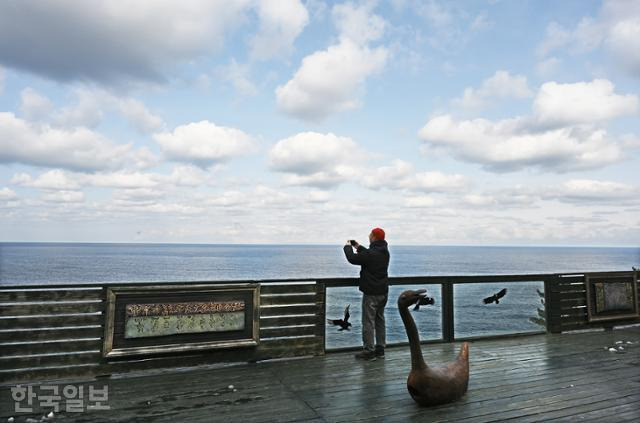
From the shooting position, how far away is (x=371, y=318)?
6828mm

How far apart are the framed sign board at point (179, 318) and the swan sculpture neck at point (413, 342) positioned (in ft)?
9.41

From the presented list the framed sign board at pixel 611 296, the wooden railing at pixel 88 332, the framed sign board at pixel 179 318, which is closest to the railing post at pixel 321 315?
the wooden railing at pixel 88 332

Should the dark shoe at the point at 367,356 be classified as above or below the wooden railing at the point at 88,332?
below

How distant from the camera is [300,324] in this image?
717cm

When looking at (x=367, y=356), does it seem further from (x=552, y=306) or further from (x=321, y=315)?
(x=552, y=306)

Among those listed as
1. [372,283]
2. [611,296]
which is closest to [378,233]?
[372,283]

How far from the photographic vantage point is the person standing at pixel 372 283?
668 cm

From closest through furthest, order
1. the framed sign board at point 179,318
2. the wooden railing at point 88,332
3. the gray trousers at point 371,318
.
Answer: the wooden railing at point 88,332
the framed sign board at point 179,318
the gray trousers at point 371,318

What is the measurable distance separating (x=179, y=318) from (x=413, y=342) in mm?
3566

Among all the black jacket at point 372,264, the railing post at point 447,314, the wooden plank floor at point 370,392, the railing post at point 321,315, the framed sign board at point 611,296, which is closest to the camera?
the wooden plank floor at point 370,392

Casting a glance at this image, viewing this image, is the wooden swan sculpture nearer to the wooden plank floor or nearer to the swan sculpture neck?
the swan sculpture neck

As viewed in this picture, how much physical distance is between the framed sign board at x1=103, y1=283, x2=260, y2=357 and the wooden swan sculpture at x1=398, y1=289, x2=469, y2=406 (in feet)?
9.54

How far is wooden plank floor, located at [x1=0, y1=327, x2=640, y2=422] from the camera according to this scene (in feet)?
14.5

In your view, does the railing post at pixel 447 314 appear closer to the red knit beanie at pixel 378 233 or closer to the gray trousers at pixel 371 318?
the gray trousers at pixel 371 318
